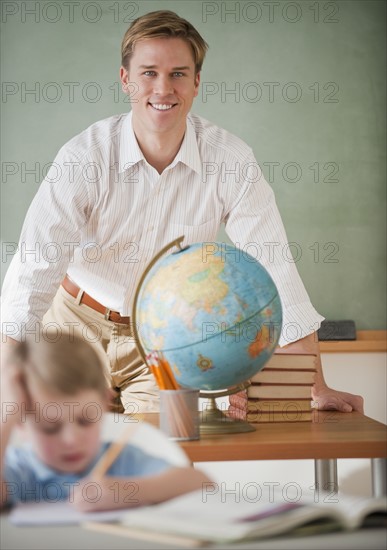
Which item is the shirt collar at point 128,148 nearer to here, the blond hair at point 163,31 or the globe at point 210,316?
the blond hair at point 163,31

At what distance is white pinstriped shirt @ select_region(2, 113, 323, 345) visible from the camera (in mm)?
2004

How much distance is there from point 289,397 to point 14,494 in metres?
0.97

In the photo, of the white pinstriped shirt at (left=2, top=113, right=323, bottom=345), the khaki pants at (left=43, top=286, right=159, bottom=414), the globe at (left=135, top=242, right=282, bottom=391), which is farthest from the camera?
the khaki pants at (left=43, top=286, right=159, bottom=414)

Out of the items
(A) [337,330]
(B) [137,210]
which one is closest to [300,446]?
(B) [137,210]

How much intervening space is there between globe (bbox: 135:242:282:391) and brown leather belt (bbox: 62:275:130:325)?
676 mm

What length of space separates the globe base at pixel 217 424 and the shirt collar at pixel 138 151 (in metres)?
0.73

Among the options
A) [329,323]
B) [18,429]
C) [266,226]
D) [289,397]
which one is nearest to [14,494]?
[18,429]

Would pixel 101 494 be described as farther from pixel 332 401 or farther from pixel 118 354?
pixel 118 354

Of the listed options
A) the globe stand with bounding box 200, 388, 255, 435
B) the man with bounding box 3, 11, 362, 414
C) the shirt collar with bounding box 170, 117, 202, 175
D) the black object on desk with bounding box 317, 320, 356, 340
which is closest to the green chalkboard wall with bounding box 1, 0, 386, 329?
the black object on desk with bounding box 317, 320, 356, 340

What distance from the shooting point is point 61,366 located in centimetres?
74

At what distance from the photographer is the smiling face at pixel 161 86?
2.13 m

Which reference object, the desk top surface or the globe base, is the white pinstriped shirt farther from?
the desk top surface

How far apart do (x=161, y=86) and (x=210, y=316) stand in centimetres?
87

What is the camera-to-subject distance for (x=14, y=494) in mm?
843
